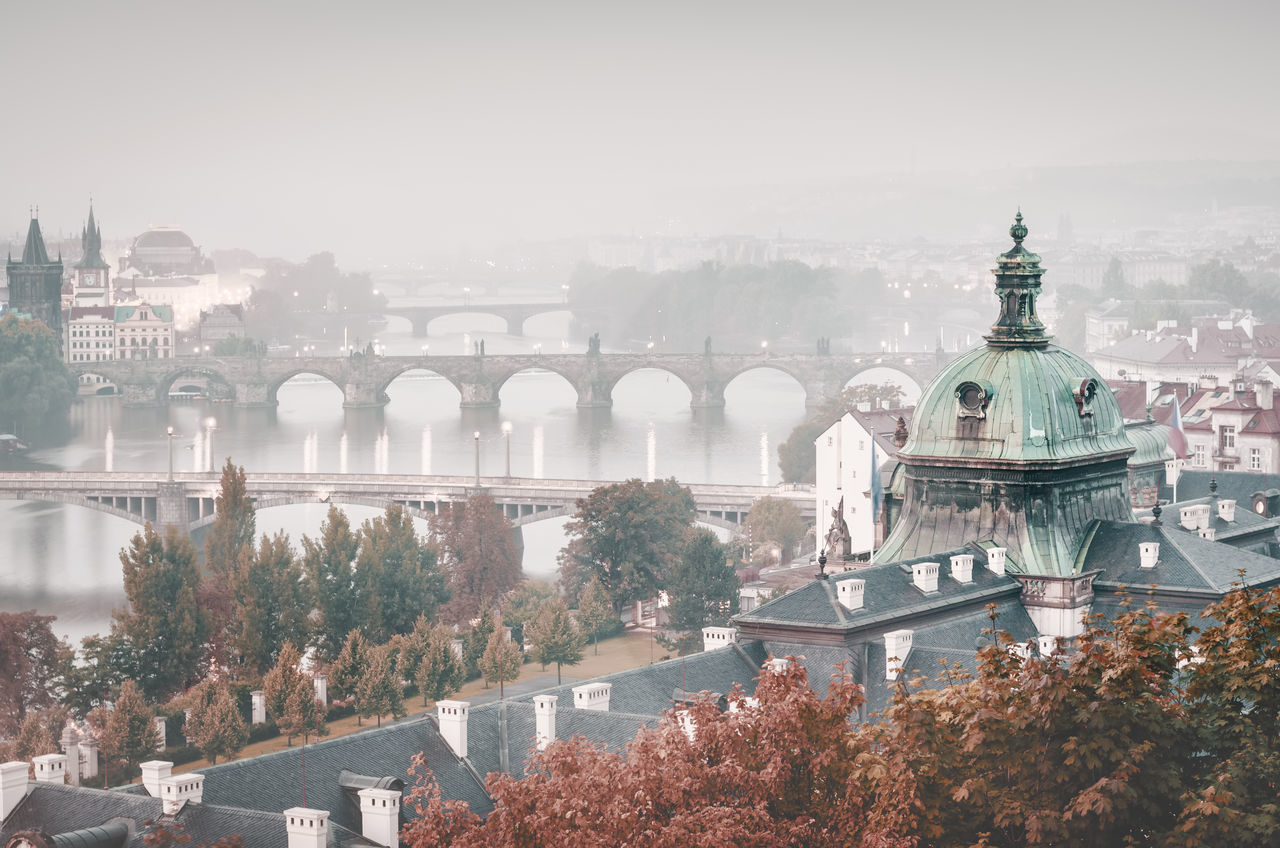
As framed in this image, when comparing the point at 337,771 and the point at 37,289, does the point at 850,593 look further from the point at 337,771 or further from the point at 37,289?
the point at 37,289

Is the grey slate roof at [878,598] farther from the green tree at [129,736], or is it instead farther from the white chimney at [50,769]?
the green tree at [129,736]

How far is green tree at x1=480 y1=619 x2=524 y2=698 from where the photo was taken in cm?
6369

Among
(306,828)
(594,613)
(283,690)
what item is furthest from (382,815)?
(594,613)

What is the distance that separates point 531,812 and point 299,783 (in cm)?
755

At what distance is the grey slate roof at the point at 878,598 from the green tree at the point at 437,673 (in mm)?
18148

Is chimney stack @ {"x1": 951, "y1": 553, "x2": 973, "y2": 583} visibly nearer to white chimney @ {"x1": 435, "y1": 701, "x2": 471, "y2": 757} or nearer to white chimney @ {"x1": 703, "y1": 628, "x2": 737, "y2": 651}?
white chimney @ {"x1": 703, "y1": 628, "x2": 737, "y2": 651}

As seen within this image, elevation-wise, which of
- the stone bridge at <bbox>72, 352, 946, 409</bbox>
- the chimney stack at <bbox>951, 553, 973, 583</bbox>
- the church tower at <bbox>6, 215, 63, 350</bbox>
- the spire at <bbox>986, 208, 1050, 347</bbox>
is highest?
the church tower at <bbox>6, 215, 63, 350</bbox>

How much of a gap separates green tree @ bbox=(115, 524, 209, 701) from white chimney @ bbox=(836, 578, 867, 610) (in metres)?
28.4

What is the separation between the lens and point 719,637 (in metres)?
44.3

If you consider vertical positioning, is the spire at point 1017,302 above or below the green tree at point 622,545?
above

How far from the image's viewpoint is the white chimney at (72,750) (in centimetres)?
5097

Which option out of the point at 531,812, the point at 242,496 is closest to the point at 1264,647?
the point at 531,812

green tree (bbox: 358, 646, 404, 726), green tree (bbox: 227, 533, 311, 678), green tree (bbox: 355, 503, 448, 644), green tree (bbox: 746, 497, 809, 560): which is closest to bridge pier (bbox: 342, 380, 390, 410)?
green tree (bbox: 746, 497, 809, 560)

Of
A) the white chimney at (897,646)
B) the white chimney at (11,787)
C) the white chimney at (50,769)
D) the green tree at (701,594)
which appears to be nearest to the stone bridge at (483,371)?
the green tree at (701,594)
